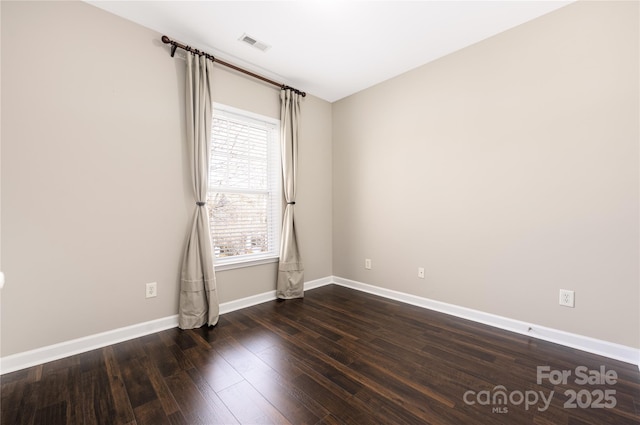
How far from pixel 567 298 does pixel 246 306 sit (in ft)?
9.64

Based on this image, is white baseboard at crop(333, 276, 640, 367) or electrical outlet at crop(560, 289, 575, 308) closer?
white baseboard at crop(333, 276, 640, 367)

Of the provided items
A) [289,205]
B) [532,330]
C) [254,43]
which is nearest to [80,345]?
[289,205]

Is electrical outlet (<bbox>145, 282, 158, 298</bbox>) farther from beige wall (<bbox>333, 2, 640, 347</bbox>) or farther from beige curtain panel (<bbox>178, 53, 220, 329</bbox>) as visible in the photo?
beige wall (<bbox>333, 2, 640, 347</bbox>)

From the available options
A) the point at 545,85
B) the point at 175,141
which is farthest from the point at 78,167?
the point at 545,85

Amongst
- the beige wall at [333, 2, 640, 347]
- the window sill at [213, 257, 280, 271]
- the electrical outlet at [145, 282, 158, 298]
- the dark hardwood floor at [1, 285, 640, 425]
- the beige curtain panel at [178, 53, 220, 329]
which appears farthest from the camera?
the window sill at [213, 257, 280, 271]

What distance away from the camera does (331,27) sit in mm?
2451

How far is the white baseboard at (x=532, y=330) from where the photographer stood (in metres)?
1.96

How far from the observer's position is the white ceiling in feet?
7.20

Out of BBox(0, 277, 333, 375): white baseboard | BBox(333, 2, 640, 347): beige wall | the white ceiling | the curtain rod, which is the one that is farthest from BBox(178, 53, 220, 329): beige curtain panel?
BBox(333, 2, 640, 347): beige wall

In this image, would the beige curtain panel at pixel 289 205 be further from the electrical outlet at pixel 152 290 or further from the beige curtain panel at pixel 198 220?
the electrical outlet at pixel 152 290

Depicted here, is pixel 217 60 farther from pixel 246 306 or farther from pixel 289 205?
pixel 246 306

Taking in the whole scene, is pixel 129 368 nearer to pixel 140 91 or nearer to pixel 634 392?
pixel 140 91

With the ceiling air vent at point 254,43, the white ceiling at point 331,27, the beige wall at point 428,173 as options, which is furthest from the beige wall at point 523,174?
the ceiling air vent at point 254,43

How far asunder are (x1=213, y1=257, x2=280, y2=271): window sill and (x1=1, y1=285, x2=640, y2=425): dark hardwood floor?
2.11ft
